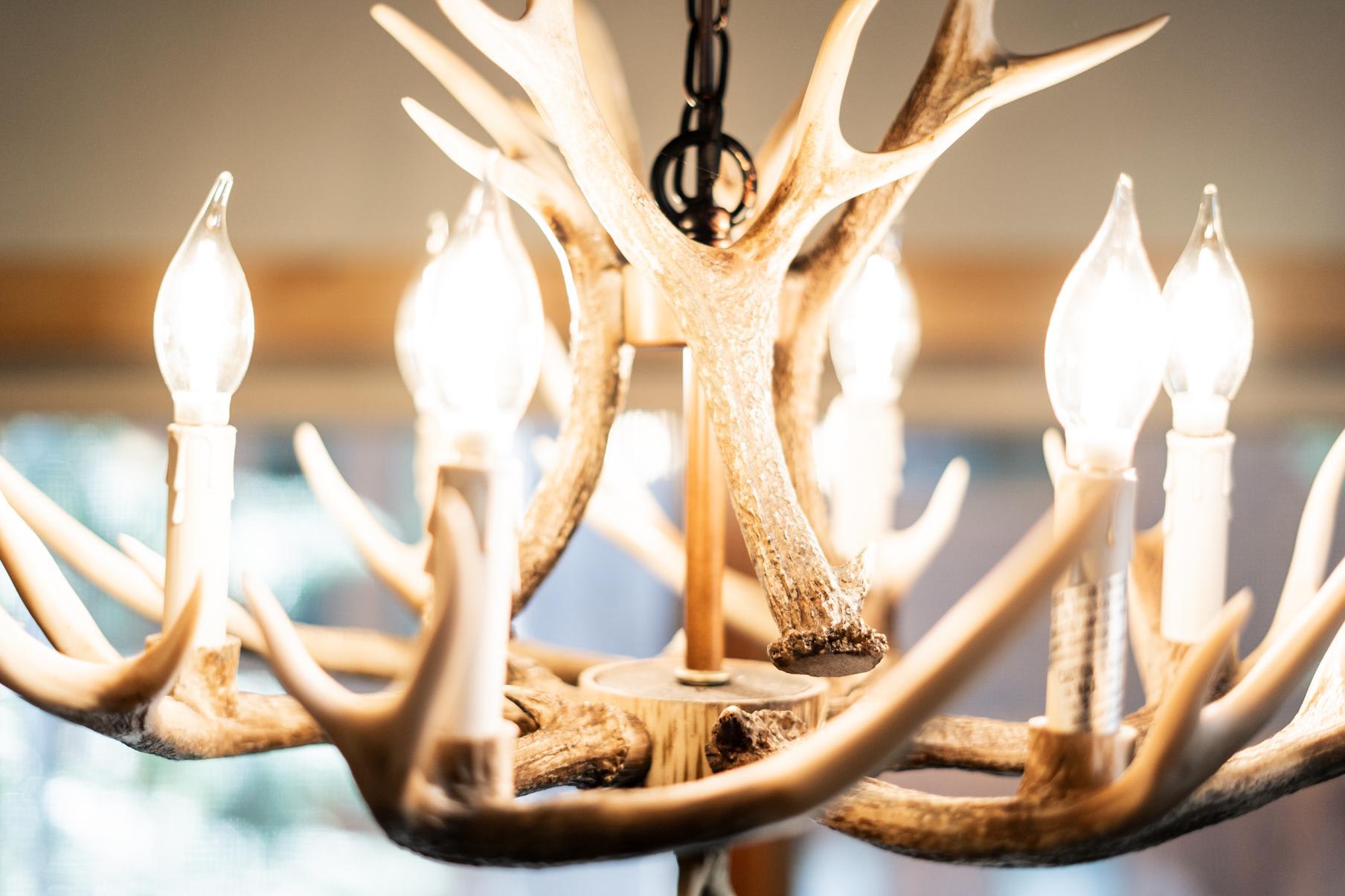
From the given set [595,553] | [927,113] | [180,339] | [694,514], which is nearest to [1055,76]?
[927,113]

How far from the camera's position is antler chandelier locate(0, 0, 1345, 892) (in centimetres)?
40

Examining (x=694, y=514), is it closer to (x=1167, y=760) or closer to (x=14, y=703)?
(x=1167, y=760)

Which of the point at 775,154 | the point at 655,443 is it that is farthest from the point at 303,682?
the point at 655,443

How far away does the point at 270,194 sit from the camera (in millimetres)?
1612

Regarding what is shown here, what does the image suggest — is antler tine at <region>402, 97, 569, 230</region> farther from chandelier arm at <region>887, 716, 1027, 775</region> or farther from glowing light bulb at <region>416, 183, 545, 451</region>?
chandelier arm at <region>887, 716, 1027, 775</region>

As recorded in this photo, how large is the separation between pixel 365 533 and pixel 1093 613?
52 cm

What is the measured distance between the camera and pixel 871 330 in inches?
34.6

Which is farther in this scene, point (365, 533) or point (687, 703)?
point (365, 533)

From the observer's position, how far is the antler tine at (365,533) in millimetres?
767

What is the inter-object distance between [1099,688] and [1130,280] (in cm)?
16

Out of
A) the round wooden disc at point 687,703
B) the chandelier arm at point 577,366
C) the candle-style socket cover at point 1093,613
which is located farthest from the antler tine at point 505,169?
the candle-style socket cover at point 1093,613

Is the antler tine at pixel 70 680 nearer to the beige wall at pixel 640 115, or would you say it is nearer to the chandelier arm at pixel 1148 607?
the chandelier arm at pixel 1148 607

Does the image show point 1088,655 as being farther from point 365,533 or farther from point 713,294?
point 365,533

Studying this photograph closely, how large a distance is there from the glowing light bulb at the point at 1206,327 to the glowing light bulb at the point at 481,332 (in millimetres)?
341
